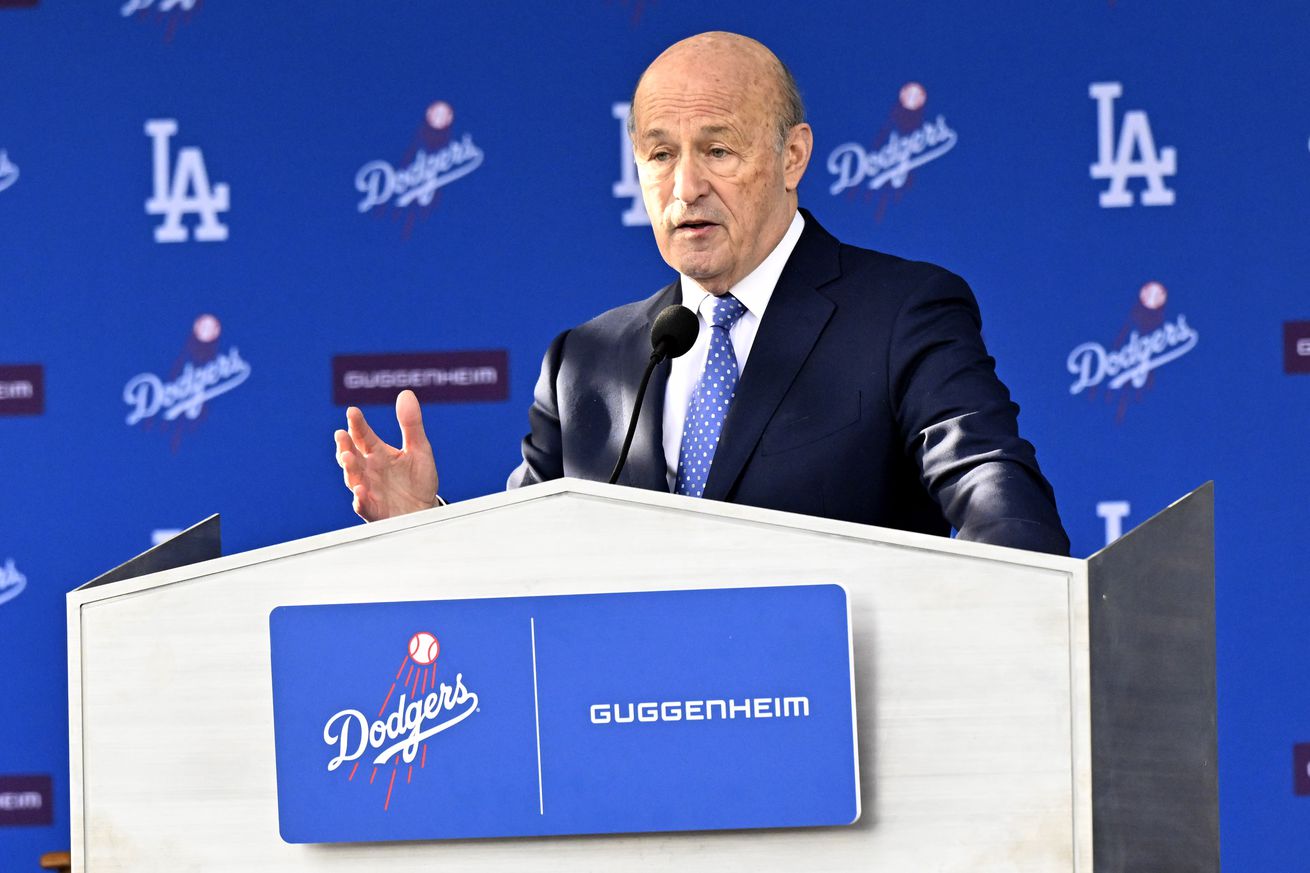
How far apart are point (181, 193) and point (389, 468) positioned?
207cm

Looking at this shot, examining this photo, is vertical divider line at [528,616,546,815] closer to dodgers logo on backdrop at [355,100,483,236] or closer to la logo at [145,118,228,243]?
dodgers logo on backdrop at [355,100,483,236]

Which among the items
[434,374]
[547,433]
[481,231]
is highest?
[481,231]

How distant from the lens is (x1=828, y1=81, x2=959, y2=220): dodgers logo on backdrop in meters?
3.38

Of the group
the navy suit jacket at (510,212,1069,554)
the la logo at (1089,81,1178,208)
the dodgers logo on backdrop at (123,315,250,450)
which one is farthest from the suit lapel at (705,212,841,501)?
the dodgers logo on backdrop at (123,315,250,450)

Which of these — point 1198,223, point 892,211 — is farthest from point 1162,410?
point 892,211

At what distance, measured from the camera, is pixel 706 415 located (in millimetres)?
1697

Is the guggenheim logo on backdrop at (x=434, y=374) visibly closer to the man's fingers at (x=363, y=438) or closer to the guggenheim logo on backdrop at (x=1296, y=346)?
the guggenheim logo on backdrop at (x=1296, y=346)

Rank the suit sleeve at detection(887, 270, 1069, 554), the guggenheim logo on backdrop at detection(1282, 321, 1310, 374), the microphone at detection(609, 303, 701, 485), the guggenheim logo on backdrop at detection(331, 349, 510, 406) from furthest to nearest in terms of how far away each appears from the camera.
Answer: the guggenheim logo on backdrop at detection(331, 349, 510, 406) < the guggenheim logo on backdrop at detection(1282, 321, 1310, 374) < the microphone at detection(609, 303, 701, 485) < the suit sleeve at detection(887, 270, 1069, 554)

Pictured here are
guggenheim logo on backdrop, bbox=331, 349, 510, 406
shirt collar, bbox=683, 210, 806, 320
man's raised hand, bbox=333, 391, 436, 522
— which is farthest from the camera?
guggenheim logo on backdrop, bbox=331, 349, 510, 406

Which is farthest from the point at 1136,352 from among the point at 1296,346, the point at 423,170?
the point at 423,170

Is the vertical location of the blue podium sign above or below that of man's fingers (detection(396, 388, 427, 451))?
below

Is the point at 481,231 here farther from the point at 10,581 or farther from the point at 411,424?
the point at 411,424

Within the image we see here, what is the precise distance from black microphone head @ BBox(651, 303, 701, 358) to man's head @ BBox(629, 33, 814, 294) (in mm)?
307

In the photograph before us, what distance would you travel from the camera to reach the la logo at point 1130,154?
3.35 m
